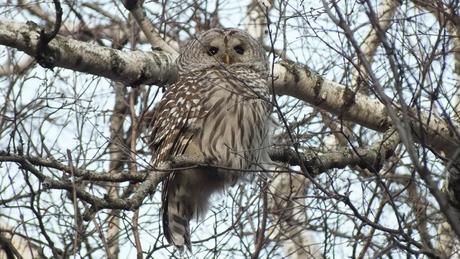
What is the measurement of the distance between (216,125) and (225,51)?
994 mm

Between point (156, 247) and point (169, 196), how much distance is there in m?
0.91

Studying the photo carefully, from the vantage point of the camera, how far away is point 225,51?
21.1ft

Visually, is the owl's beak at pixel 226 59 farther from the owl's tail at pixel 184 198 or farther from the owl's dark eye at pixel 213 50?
the owl's tail at pixel 184 198

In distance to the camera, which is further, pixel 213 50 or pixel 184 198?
pixel 213 50

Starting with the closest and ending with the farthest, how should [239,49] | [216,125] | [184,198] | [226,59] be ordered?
1. [216,125]
2. [184,198]
3. [226,59]
4. [239,49]

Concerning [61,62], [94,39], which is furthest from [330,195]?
[94,39]

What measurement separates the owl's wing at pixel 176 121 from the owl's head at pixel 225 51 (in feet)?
1.55

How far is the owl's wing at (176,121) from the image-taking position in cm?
563

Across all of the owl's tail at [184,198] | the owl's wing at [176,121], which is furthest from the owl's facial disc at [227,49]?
the owl's tail at [184,198]

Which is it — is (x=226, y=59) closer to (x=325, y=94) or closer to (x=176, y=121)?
(x=325, y=94)

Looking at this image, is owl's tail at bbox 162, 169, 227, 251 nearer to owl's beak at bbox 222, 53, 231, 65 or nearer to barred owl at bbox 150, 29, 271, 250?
barred owl at bbox 150, 29, 271, 250

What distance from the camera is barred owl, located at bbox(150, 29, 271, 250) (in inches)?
220

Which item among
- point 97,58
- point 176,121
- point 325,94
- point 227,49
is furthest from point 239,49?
point 97,58

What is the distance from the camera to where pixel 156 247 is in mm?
4848
